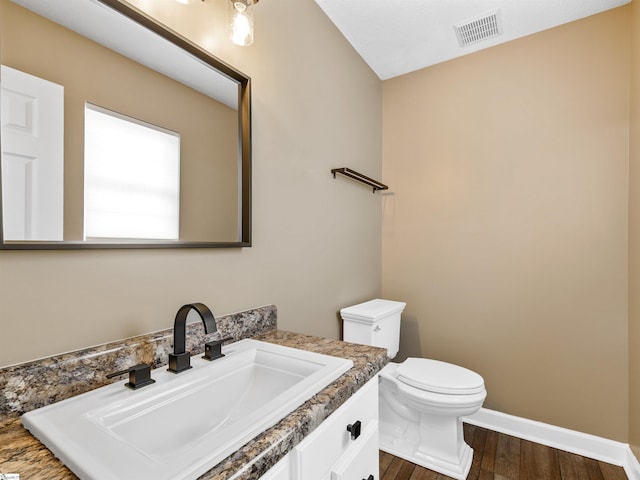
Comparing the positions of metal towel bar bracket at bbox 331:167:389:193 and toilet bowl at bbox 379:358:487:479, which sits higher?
metal towel bar bracket at bbox 331:167:389:193

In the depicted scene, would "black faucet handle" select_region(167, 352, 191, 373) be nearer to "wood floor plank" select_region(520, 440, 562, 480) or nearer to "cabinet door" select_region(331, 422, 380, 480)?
"cabinet door" select_region(331, 422, 380, 480)

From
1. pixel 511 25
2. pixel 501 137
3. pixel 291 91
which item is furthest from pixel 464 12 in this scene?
pixel 291 91

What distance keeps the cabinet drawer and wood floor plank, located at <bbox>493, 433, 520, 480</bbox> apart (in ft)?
3.96

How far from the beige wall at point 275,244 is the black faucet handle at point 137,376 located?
0.41ft

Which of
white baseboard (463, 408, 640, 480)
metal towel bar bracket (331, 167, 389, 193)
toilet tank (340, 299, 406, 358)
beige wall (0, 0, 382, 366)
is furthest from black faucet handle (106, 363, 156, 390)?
white baseboard (463, 408, 640, 480)

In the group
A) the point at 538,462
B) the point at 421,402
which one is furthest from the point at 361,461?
the point at 538,462

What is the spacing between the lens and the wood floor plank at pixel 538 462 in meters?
1.71

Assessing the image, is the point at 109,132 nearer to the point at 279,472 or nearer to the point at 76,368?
the point at 76,368

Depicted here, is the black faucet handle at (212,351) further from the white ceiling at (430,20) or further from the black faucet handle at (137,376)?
the white ceiling at (430,20)

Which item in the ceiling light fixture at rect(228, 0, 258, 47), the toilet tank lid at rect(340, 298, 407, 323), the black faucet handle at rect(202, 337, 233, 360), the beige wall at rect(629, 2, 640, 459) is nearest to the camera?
the black faucet handle at rect(202, 337, 233, 360)

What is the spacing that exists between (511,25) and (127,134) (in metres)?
2.24

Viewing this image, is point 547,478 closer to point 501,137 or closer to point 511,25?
point 501,137

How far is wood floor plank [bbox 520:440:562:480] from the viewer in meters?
1.71

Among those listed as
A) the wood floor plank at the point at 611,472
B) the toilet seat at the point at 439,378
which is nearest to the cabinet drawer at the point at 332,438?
the toilet seat at the point at 439,378
